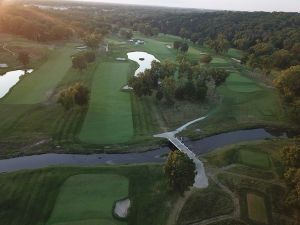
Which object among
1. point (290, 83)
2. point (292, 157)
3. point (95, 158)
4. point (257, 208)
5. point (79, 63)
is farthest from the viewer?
point (79, 63)

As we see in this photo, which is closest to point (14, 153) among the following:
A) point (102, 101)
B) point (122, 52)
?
point (102, 101)

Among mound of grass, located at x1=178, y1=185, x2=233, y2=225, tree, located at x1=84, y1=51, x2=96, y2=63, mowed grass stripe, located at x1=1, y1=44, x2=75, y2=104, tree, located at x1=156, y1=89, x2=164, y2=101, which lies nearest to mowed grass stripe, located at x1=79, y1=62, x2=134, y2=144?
tree, located at x1=156, y1=89, x2=164, y2=101

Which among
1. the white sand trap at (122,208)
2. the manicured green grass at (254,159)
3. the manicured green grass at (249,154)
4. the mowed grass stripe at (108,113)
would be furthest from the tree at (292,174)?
the mowed grass stripe at (108,113)

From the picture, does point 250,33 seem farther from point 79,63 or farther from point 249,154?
point 249,154

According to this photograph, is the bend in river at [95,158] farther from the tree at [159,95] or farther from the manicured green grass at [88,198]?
the tree at [159,95]

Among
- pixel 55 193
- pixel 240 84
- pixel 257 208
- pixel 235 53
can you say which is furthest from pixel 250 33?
pixel 55 193

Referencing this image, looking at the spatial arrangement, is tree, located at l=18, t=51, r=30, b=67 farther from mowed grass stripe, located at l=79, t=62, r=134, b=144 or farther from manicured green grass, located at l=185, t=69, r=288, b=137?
manicured green grass, located at l=185, t=69, r=288, b=137
